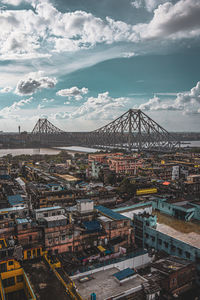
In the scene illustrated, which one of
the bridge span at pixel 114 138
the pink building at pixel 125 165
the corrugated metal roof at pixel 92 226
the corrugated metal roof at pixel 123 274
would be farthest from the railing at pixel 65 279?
the bridge span at pixel 114 138

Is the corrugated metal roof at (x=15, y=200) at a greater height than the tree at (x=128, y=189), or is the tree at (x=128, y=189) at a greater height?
the corrugated metal roof at (x=15, y=200)

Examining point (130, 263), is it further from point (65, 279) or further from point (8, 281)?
point (8, 281)

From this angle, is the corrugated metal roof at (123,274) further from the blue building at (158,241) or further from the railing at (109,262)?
the blue building at (158,241)

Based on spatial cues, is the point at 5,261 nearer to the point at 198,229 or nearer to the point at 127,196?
the point at 198,229

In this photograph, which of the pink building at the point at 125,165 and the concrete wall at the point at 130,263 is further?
the pink building at the point at 125,165

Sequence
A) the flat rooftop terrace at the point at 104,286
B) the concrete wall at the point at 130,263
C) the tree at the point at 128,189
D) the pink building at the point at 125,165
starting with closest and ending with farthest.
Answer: the flat rooftop terrace at the point at 104,286, the concrete wall at the point at 130,263, the tree at the point at 128,189, the pink building at the point at 125,165

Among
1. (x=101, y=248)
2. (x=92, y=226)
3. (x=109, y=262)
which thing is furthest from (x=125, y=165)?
(x=109, y=262)

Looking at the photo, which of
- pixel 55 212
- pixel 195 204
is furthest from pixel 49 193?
pixel 195 204
